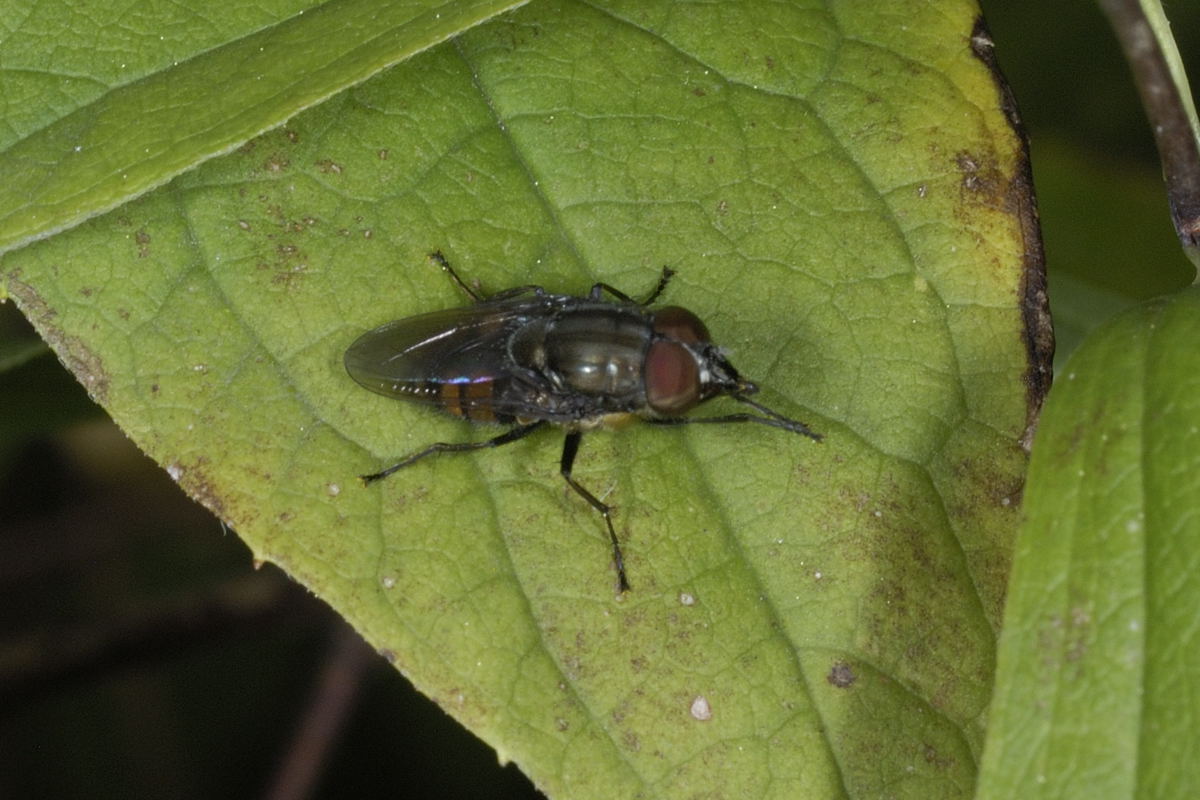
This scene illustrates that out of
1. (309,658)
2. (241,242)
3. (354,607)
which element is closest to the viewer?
(354,607)

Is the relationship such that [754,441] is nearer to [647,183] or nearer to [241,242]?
[647,183]

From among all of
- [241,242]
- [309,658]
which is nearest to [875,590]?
[241,242]

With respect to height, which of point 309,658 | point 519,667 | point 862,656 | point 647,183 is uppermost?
point 647,183

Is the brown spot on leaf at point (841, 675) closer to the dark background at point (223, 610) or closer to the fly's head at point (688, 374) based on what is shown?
the fly's head at point (688, 374)

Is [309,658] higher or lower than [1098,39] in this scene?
lower

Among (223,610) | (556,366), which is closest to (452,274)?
(556,366)

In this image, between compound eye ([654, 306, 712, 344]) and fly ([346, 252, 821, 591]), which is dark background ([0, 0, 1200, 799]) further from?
compound eye ([654, 306, 712, 344])

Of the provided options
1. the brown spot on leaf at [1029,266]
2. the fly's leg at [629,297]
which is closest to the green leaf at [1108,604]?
the brown spot on leaf at [1029,266]
